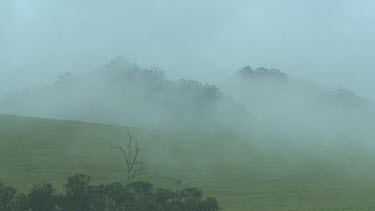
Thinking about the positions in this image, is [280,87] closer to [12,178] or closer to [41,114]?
[41,114]

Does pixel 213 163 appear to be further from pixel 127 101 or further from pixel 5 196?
pixel 5 196

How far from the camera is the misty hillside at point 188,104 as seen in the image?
285 ft

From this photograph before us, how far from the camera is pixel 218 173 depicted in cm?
5969

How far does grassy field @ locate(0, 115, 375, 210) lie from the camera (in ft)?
169

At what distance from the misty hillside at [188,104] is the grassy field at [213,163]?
9.70 metres

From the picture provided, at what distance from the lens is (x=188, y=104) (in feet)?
306

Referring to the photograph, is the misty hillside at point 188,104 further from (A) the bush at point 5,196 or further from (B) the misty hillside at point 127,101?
(A) the bush at point 5,196

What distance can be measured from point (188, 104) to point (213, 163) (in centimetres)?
3036

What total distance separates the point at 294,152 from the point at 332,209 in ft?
86.6

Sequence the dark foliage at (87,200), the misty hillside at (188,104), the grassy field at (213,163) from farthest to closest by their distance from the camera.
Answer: the misty hillside at (188,104) < the grassy field at (213,163) < the dark foliage at (87,200)

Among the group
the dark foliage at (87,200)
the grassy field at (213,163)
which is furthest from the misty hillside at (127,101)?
the dark foliage at (87,200)

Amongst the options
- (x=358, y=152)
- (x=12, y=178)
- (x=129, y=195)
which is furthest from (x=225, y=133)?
(x=129, y=195)

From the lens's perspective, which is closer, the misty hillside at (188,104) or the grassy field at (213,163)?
the grassy field at (213,163)

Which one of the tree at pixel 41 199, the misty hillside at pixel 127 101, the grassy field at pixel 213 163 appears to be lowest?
the tree at pixel 41 199
